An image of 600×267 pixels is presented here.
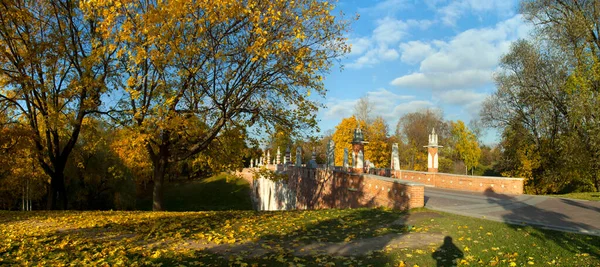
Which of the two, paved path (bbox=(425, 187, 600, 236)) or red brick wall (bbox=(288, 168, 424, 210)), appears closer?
paved path (bbox=(425, 187, 600, 236))

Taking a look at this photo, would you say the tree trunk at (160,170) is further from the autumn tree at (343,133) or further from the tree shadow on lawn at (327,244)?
the autumn tree at (343,133)

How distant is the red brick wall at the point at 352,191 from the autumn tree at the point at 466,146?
110 feet

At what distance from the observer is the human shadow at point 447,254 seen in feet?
19.9

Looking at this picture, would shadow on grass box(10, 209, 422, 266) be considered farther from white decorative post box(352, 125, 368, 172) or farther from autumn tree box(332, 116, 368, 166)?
autumn tree box(332, 116, 368, 166)

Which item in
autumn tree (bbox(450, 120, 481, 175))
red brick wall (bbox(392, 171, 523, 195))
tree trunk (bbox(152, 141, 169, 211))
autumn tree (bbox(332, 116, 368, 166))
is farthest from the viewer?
autumn tree (bbox(450, 120, 481, 175))

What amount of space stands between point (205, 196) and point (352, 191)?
36610 mm

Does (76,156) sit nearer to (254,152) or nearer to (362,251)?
(254,152)

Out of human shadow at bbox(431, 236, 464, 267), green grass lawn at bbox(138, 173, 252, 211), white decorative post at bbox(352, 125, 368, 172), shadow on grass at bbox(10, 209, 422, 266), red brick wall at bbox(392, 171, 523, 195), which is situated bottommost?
green grass lawn at bbox(138, 173, 252, 211)

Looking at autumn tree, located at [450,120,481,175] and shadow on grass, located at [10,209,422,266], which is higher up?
autumn tree, located at [450,120,481,175]

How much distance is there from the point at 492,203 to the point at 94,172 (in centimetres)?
2276

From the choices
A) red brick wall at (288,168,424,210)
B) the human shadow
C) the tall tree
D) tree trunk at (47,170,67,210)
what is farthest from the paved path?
the tall tree

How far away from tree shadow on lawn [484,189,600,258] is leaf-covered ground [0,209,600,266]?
29 millimetres

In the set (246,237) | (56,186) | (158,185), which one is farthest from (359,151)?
(56,186)

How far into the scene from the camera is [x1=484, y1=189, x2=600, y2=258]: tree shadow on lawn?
662cm
